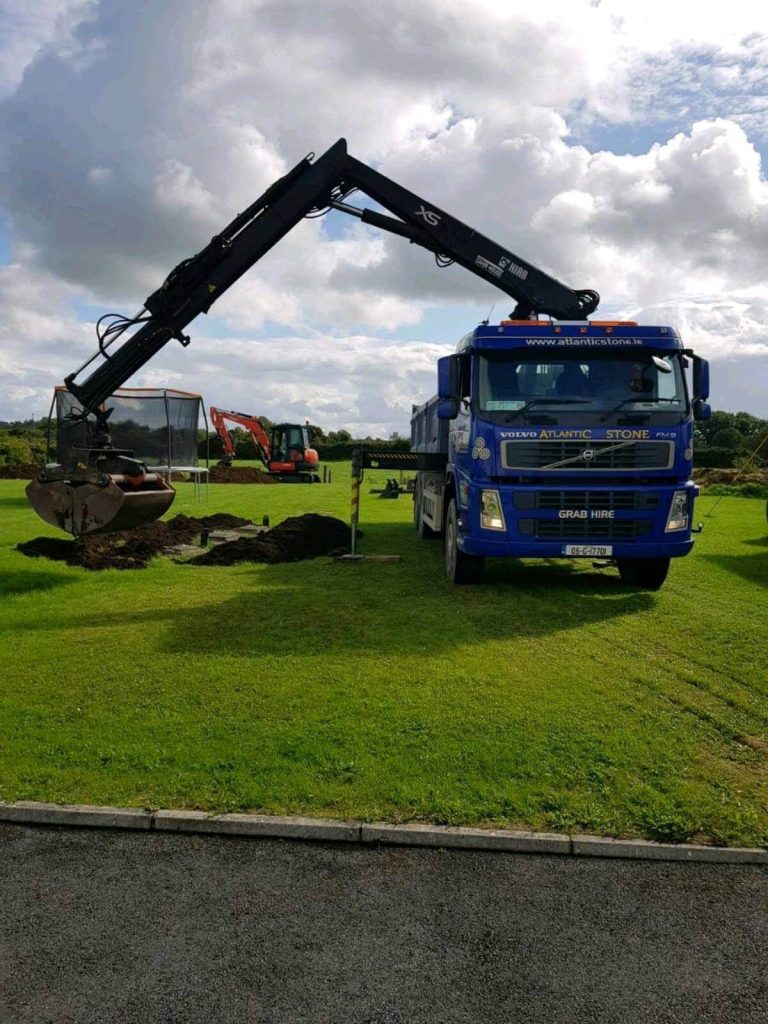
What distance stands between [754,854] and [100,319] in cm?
1104

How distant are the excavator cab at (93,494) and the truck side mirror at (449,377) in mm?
4115

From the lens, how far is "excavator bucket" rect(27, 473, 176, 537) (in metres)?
10.2

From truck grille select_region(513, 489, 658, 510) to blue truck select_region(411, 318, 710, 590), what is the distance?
1 centimetres

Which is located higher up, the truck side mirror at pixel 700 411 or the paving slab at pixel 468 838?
the truck side mirror at pixel 700 411

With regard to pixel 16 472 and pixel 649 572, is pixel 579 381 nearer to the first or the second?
pixel 649 572

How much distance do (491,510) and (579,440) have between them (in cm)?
121

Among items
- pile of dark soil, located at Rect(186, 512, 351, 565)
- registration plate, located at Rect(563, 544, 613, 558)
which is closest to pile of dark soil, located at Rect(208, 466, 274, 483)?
pile of dark soil, located at Rect(186, 512, 351, 565)

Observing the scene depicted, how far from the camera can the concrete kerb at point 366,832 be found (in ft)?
12.6

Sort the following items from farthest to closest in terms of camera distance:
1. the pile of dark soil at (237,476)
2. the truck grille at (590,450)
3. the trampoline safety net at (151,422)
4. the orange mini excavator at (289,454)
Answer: the orange mini excavator at (289,454)
the pile of dark soil at (237,476)
the trampoline safety net at (151,422)
the truck grille at (590,450)

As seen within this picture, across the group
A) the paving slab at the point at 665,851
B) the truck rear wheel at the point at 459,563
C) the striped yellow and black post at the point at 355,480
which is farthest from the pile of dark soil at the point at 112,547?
the paving slab at the point at 665,851

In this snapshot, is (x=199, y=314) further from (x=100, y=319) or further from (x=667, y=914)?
(x=667, y=914)

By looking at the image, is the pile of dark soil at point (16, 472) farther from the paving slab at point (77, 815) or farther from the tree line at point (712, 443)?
the paving slab at point (77, 815)

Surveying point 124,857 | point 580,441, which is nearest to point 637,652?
point 580,441

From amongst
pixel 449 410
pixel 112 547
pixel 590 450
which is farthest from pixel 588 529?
pixel 112 547
